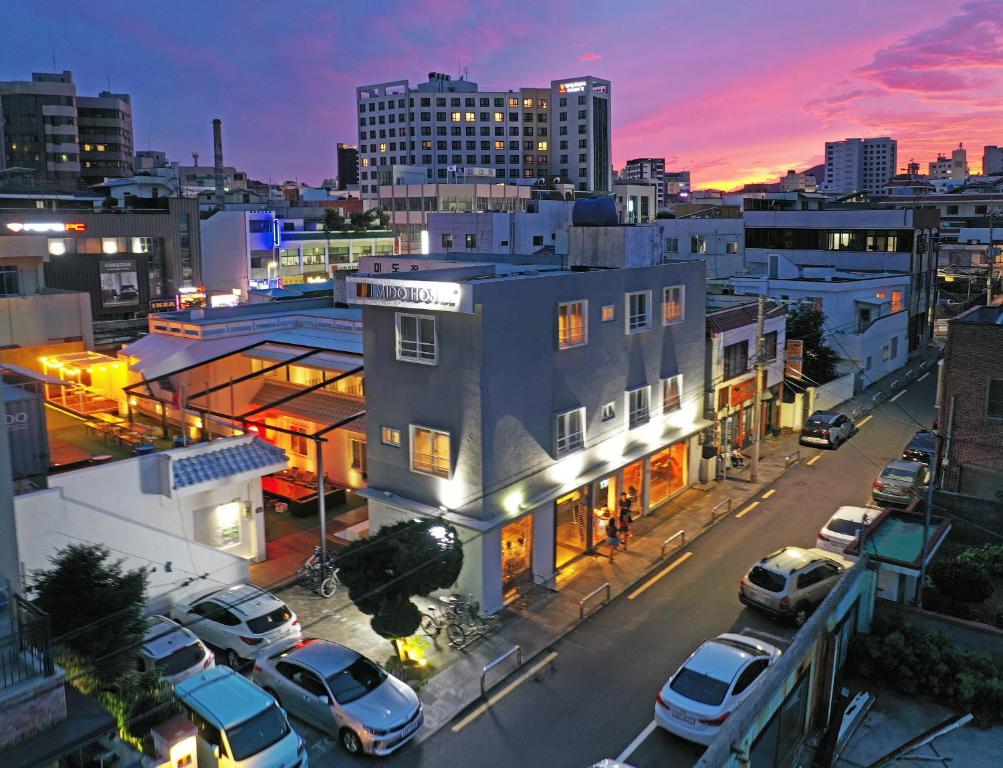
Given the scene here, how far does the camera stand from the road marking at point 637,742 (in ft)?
55.1

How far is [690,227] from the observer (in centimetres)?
7381

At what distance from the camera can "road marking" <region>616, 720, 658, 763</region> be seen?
55.1ft

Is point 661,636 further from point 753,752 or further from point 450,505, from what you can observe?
point 753,752

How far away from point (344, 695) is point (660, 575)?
37.9ft

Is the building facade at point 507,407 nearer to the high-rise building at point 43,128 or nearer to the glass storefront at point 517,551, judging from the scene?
the glass storefront at point 517,551

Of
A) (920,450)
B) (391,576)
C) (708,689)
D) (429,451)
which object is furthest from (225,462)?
(920,450)

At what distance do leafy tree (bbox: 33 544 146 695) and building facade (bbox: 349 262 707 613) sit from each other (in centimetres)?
862

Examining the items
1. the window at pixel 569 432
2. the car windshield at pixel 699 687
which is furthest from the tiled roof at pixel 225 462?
the car windshield at pixel 699 687

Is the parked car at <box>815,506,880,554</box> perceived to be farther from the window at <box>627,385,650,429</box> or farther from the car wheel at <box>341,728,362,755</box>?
the car wheel at <box>341,728,362,755</box>

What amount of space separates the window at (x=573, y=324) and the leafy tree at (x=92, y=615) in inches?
536

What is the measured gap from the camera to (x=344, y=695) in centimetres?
1739

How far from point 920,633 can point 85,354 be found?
97.9ft

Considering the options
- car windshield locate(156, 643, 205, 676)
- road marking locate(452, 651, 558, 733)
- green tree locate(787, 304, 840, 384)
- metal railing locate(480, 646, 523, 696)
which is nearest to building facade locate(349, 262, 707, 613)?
metal railing locate(480, 646, 523, 696)

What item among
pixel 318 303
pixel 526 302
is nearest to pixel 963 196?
pixel 318 303
